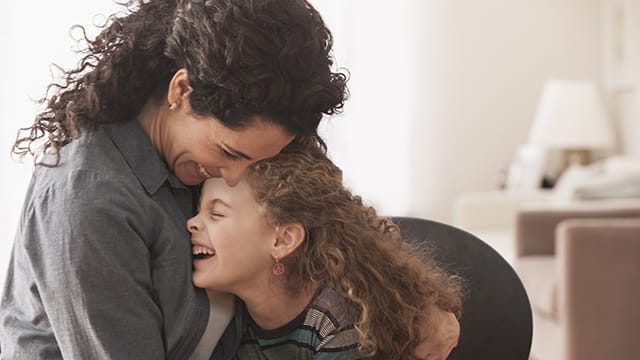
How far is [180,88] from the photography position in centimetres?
151

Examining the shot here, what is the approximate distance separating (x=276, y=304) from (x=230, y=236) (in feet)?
0.45

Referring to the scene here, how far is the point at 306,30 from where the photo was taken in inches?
57.8

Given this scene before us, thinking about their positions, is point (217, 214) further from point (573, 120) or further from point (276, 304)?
point (573, 120)

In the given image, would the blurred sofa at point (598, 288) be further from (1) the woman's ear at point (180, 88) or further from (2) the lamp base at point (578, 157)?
(2) the lamp base at point (578, 157)

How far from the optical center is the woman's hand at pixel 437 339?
1.66 metres

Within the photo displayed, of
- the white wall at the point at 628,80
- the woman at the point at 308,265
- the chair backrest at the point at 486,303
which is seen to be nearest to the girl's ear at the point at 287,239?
the woman at the point at 308,265

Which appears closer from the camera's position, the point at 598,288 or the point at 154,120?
the point at 154,120

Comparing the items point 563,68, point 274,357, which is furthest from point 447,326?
point 563,68

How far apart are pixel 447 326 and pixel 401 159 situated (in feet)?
17.9

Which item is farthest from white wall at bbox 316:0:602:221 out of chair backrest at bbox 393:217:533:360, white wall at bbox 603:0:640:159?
chair backrest at bbox 393:217:533:360

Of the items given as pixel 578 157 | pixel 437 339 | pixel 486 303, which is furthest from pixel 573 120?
pixel 437 339

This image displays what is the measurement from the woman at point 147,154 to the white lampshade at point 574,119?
487 cm

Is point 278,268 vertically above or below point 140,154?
below

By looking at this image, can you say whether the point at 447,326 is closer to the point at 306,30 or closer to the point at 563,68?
the point at 306,30
